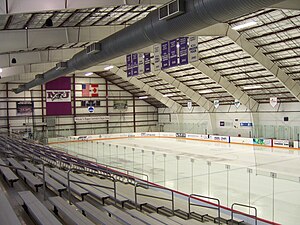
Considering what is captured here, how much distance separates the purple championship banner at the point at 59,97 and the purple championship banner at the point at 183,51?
26.1 metres

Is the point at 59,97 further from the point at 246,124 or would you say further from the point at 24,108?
the point at 246,124

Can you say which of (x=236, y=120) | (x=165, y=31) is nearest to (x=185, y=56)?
(x=165, y=31)

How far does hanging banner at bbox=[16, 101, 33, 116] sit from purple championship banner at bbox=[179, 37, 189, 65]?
31.8m

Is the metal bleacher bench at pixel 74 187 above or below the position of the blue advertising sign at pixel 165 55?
below

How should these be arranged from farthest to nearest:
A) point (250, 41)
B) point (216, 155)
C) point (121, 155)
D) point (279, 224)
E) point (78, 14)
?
1. point (216, 155)
2. point (250, 41)
3. point (121, 155)
4. point (78, 14)
5. point (279, 224)

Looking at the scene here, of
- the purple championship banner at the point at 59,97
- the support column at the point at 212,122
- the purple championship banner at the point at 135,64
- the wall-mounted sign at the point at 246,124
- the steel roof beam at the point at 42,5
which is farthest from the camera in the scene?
the support column at the point at 212,122

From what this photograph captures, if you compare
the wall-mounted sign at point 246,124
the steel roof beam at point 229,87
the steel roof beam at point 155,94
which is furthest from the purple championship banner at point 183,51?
the steel roof beam at point 155,94

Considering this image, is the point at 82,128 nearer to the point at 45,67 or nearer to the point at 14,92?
the point at 14,92

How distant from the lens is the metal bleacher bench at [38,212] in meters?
5.48

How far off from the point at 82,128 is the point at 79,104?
356 cm

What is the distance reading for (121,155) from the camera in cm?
1858

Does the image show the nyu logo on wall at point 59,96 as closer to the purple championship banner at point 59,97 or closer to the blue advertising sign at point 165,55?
the purple championship banner at point 59,97

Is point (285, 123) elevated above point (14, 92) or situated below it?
below

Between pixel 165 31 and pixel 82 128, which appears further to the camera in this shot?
pixel 82 128
